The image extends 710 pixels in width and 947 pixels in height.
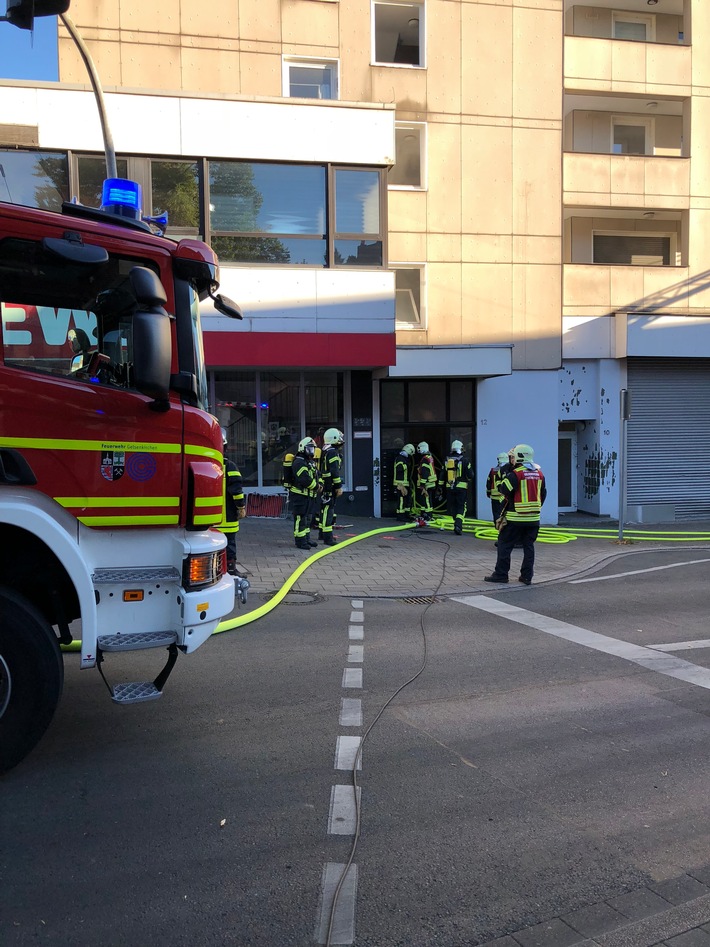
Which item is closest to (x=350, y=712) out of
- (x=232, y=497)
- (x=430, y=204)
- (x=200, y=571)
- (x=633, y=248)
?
(x=200, y=571)

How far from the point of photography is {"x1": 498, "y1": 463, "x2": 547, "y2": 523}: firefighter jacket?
410 inches

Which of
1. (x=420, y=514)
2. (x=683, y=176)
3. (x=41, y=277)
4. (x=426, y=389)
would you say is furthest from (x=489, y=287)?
(x=41, y=277)

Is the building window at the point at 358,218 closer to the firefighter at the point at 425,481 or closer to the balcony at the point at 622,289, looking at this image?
the firefighter at the point at 425,481

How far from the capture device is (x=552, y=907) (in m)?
3.13

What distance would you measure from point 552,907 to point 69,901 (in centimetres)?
198

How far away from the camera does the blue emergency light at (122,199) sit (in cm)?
524

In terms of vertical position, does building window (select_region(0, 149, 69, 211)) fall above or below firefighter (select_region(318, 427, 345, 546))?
above

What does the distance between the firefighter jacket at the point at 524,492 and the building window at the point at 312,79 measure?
35.7 feet

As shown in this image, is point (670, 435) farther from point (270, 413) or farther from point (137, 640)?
point (137, 640)

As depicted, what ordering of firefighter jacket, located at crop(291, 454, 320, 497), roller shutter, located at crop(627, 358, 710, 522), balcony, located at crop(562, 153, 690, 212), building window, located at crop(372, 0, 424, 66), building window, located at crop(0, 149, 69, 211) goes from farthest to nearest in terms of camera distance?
roller shutter, located at crop(627, 358, 710, 522) → balcony, located at crop(562, 153, 690, 212) → building window, located at crop(372, 0, 424, 66) → building window, located at crop(0, 149, 69, 211) → firefighter jacket, located at crop(291, 454, 320, 497)

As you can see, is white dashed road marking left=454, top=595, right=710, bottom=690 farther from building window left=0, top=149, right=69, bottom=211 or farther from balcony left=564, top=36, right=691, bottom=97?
balcony left=564, top=36, right=691, bottom=97

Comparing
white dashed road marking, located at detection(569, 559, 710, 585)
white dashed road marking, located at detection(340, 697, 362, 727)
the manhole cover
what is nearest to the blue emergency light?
white dashed road marking, located at detection(340, 697, 362, 727)

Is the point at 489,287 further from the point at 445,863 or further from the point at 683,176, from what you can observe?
the point at 445,863

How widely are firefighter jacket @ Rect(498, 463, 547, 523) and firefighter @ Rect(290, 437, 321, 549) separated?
350 centimetres
